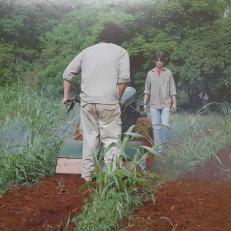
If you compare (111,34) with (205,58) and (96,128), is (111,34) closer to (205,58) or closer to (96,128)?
(96,128)

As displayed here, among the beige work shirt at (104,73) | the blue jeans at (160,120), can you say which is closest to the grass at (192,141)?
the blue jeans at (160,120)

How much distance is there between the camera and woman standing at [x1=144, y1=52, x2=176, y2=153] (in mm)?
7621

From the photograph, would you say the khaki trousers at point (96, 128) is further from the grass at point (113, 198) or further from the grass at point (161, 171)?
the grass at point (113, 198)

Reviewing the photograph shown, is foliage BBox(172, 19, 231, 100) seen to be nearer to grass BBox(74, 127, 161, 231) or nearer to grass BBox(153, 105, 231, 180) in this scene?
grass BBox(153, 105, 231, 180)

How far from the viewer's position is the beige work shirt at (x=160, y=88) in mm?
7637

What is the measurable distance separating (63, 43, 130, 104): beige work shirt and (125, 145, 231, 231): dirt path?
1042 millimetres

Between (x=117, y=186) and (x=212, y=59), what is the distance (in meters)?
3.60

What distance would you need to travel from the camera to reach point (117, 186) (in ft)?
15.0

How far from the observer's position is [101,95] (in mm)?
5680

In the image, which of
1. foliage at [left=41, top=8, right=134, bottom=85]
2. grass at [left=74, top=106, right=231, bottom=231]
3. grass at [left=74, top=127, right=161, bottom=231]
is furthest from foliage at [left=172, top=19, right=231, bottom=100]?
grass at [left=74, top=127, right=161, bottom=231]

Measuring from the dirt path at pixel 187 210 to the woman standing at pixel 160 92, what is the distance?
7.42 feet

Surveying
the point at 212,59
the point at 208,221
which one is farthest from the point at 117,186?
the point at 212,59

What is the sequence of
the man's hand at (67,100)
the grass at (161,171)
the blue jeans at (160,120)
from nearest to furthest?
the grass at (161,171) < the man's hand at (67,100) < the blue jeans at (160,120)

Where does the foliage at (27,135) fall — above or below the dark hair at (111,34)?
below
